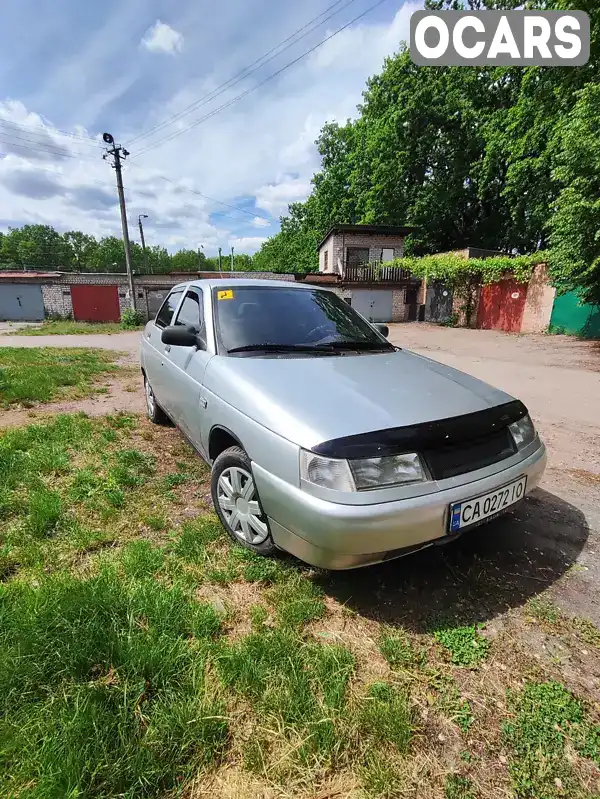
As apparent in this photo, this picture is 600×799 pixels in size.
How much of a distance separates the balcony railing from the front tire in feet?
81.8

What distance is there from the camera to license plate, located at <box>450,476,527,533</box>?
1.80m

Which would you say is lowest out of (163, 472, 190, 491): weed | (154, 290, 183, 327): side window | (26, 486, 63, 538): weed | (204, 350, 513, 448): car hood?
(163, 472, 190, 491): weed

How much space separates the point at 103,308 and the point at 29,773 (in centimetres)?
2817

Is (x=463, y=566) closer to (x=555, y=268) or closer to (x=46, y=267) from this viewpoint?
(x=555, y=268)

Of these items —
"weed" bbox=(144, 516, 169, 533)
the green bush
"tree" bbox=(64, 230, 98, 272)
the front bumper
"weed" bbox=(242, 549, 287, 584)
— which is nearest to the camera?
the front bumper

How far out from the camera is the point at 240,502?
2277mm

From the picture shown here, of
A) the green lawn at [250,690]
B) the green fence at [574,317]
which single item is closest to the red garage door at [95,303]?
the green fence at [574,317]

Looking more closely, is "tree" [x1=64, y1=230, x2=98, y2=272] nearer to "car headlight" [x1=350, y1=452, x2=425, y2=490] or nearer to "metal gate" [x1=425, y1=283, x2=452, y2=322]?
"metal gate" [x1=425, y1=283, x2=452, y2=322]

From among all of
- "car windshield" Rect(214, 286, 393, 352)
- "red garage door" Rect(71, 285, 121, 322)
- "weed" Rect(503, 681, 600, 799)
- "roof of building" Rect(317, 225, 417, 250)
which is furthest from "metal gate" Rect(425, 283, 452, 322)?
"weed" Rect(503, 681, 600, 799)

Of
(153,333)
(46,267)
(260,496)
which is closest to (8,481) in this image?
(153,333)

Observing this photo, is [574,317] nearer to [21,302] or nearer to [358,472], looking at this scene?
[358,472]

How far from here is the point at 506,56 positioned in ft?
28.4

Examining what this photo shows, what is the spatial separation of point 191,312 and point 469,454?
2.47 m

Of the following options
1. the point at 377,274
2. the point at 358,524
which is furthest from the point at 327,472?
the point at 377,274
